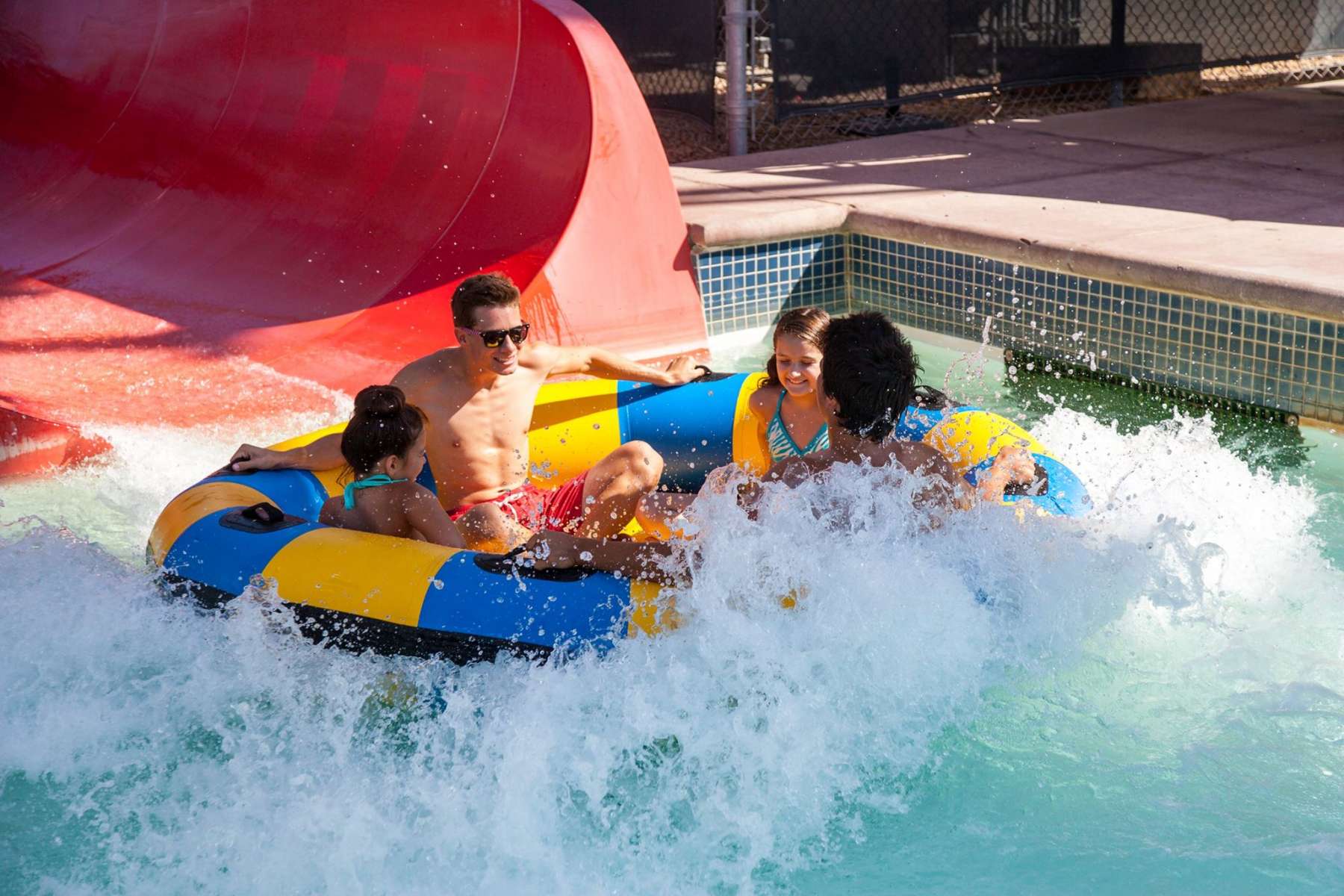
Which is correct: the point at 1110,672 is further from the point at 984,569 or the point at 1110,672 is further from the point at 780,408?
the point at 780,408

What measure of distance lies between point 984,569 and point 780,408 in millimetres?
806

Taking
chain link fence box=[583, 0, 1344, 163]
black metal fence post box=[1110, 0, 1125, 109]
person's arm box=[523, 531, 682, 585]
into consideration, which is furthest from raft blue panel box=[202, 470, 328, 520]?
black metal fence post box=[1110, 0, 1125, 109]

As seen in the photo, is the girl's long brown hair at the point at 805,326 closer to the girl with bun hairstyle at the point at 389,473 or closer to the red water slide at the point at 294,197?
the girl with bun hairstyle at the point at 389,473

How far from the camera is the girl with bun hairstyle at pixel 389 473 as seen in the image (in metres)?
2.92

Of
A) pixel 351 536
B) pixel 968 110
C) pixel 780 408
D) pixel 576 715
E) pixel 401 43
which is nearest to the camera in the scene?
pixel 576 715

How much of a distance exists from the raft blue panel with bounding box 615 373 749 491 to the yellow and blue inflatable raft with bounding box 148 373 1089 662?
14 centimetres

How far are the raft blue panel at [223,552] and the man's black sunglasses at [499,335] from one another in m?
0.60

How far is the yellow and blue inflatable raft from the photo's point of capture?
2684mm

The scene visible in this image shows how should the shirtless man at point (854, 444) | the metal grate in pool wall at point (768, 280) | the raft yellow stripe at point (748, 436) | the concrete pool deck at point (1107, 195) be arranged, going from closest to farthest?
the shirtless man at point (854, 444), the raft yellow stripe at point (748, 436), the concrete pool deck at point (1107, 195), the metal grate in pool wall at point (768, 280)

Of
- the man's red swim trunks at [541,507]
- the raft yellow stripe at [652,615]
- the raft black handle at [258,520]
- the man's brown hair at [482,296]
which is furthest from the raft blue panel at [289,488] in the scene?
the raft yellow stripe at [652,615]

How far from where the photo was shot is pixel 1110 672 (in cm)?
296

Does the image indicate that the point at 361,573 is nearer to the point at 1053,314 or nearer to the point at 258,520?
the point at 258,520

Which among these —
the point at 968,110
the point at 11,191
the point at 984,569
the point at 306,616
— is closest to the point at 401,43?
the point at 11,191

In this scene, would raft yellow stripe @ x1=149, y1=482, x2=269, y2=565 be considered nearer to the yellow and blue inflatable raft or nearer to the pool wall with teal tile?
the yellow and blue inflatable raft
